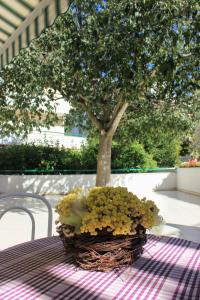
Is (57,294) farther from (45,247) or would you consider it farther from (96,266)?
(45,247)

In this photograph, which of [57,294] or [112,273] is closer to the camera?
[57,294]

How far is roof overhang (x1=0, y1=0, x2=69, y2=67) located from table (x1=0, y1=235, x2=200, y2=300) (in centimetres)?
165

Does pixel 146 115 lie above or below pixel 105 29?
below

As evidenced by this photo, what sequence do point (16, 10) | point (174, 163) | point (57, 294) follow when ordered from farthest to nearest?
point (174, 163), point (16, 10), point (57, 294)

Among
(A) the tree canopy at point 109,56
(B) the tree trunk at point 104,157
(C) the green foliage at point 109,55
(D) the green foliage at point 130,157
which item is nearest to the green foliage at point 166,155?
(D) the green foliage at point 130,157

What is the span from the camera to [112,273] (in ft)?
5.39

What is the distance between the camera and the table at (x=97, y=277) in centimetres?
144

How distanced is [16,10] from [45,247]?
6.37 ft

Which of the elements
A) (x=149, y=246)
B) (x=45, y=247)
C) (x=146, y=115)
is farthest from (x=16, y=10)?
(x=146, y=115)

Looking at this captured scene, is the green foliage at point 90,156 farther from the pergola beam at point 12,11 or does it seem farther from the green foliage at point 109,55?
the pergola beam at point 12,11

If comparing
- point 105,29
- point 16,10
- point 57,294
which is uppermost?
point 105,29

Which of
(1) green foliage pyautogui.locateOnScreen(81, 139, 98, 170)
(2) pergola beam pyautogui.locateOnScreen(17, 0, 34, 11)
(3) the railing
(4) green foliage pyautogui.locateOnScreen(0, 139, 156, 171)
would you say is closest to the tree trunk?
(3) the railing

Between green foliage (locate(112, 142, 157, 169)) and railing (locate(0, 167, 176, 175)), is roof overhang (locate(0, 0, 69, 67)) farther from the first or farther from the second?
green foliage (locate(112, 142, 157, 169))

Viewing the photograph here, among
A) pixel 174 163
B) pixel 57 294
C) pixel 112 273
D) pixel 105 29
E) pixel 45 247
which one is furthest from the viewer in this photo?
pixel 174 163
